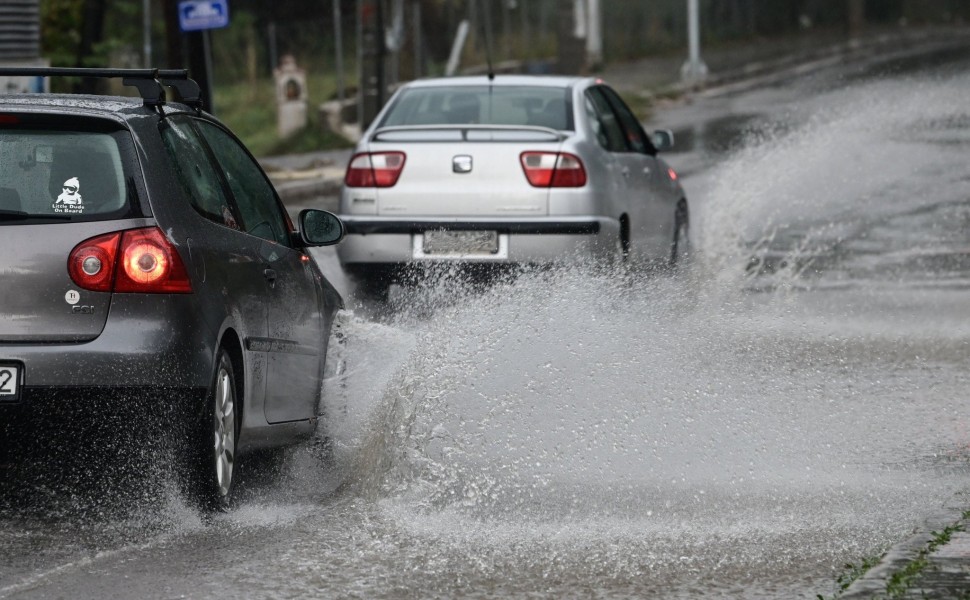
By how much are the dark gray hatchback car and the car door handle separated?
0.11 meters

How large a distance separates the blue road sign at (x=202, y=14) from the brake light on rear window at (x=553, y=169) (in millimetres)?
10545

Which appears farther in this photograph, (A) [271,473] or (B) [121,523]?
(A) [271,473]

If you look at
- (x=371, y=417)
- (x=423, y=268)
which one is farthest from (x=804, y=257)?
(x=371, y=417)

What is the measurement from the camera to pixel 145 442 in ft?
19.1

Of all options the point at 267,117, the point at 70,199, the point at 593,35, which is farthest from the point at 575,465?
the point at 593,35

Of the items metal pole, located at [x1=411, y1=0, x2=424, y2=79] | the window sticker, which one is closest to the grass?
metal pole, located at [x1=411, y1=0, x2=424, y2=79]

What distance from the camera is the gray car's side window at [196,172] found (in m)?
6.35

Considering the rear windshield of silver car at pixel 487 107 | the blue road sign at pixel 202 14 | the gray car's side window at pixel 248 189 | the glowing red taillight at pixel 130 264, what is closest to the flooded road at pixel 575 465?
the glowing red taillight at pixel 130 264

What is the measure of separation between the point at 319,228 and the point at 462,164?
3.83m

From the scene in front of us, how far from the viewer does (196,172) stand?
656cm

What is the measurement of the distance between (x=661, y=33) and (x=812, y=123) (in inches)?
689

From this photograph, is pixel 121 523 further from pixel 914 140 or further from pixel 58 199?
pixel 914 140

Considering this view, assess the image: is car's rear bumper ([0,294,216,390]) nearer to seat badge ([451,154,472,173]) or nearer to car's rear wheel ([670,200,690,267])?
seat badge ([451,154,472,173])

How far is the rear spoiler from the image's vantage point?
11.2m
